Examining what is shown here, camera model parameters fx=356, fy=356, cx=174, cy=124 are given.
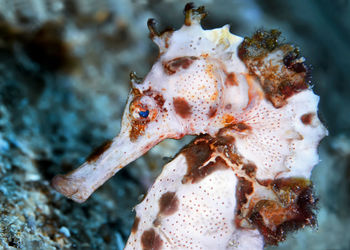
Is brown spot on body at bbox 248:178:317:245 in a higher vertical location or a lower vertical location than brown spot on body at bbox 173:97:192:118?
lower

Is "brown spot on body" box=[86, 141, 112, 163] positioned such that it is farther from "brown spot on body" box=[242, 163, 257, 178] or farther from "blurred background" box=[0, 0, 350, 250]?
"brown spot on body" box=[242, 163, 257, 178]

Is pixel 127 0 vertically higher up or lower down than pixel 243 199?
higher up

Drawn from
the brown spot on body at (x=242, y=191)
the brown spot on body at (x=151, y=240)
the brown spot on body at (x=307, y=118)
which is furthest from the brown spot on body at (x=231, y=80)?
the brown spot on body at (x=151, y=240)

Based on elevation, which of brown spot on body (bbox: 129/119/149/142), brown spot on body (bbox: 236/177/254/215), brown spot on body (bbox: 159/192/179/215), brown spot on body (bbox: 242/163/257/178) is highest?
brown spot on body (bbox: 129/119/149/142)

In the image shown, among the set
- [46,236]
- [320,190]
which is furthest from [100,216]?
[320,190]

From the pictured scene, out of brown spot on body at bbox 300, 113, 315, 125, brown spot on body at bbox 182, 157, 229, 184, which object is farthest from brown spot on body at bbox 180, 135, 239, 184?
brown spot on body at bbox 300, 113, 315, 125

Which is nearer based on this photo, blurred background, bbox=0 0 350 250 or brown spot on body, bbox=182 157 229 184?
brown spot on body, bbox=182 157 229 184

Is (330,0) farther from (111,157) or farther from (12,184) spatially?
(12,184)

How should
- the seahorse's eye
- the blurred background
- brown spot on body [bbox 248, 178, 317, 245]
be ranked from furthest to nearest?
the blurred background, brown spot on body [bbox 248, 178, 317, 245], the seahorse's eye
